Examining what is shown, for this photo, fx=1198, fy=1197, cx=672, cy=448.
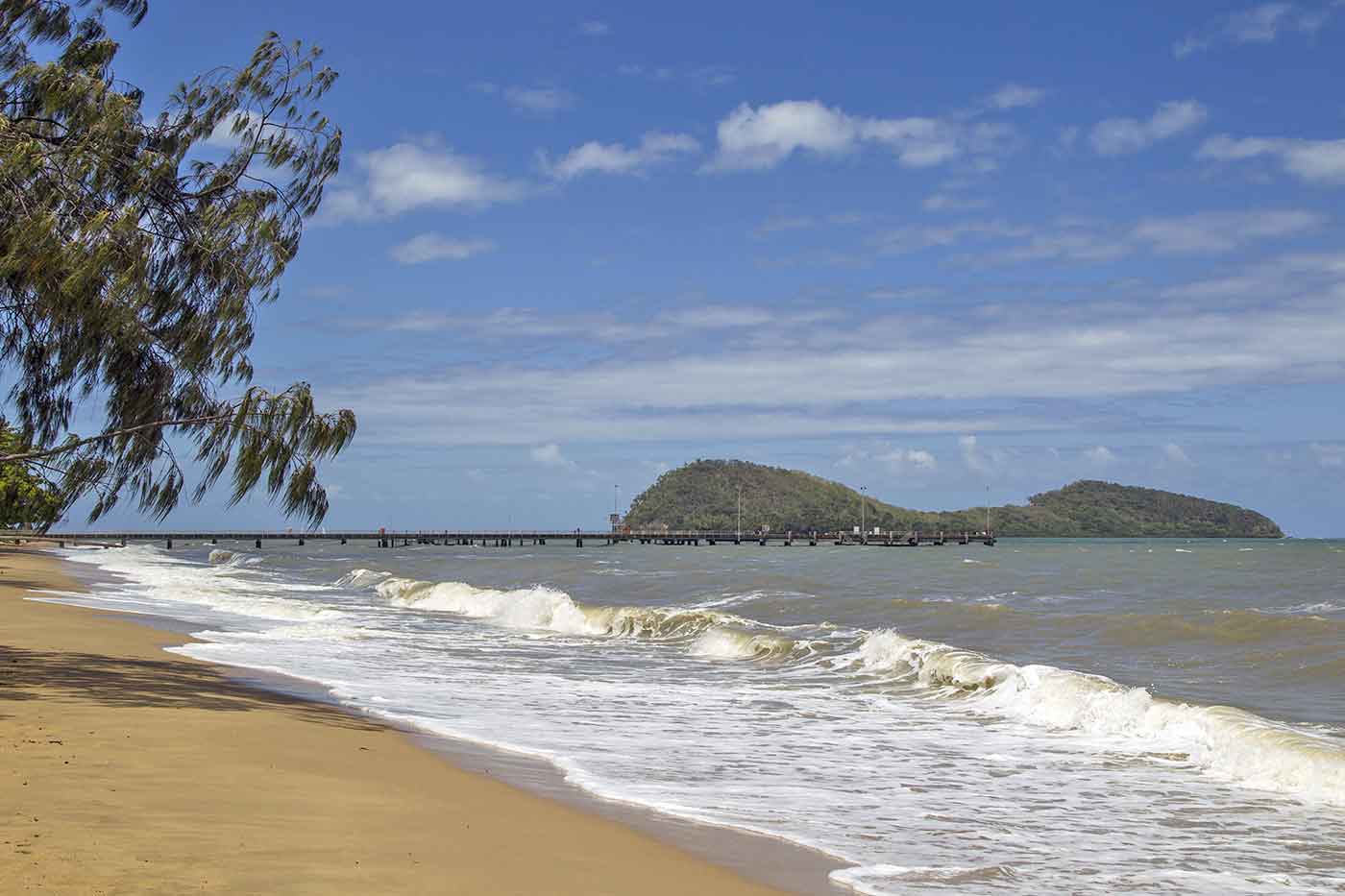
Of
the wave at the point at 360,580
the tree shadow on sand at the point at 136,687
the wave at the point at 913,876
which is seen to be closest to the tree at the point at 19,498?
the tree shadow on sand at the point at 136,687

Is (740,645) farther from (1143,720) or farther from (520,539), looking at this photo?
(520,539)

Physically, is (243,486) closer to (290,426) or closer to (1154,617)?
(290,426)

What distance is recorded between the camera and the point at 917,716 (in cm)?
1359

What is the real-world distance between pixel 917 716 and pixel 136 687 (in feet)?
27.4

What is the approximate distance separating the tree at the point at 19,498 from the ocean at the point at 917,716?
12.0 ft

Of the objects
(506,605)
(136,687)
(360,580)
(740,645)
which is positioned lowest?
(360,580)

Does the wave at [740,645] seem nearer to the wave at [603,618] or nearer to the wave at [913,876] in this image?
the wave at [603,618]

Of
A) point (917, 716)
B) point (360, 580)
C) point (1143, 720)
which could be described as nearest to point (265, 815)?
point (917, 716)

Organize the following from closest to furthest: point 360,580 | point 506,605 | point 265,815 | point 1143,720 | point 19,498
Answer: point 265,815
point 19,498
point 1143,720
point 506,605
point 360,580

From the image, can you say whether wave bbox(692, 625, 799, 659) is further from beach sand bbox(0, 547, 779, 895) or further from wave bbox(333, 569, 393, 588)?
wave bbox(333, 569, 393, 588)

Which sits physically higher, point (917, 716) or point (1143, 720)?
point (1143, 720)

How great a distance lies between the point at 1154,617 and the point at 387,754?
1830 cm

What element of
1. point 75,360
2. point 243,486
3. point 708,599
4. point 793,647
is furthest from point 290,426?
point 708,599

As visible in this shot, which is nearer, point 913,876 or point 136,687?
point 913,876
